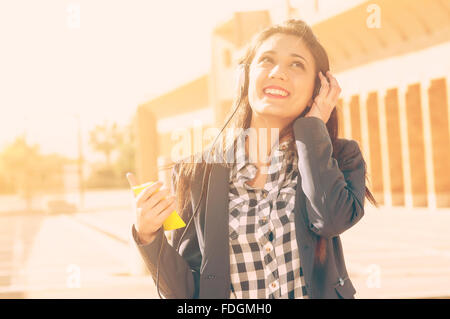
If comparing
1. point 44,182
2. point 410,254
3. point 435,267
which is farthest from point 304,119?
point 44,182

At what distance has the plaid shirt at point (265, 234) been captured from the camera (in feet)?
5.82

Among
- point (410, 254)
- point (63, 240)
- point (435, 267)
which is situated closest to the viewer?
point (435, 267)

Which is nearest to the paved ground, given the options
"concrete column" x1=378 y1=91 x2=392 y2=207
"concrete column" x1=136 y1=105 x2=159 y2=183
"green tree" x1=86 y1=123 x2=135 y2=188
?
"concrete column" x1=136 y1=105 x2=159 y2=183

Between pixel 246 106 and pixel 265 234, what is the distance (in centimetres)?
40

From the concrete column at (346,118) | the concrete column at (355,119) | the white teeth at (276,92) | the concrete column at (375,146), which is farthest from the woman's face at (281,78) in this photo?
the concrete column at (355,119)

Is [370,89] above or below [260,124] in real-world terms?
above

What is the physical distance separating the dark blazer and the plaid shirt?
0.05 metres

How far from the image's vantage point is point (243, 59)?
1958 millimetres

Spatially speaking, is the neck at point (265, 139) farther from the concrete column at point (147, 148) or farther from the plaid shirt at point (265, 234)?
the concrete column at point (147, 148)

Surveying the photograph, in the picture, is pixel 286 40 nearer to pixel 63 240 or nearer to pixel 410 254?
pixel 410 254

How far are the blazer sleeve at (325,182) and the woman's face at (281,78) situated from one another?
0.20ft

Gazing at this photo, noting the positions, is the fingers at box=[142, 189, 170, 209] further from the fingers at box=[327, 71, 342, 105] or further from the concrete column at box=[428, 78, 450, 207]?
the concrete column at box=[428, 78, 450, 207]

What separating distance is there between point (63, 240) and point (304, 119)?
700 inches
